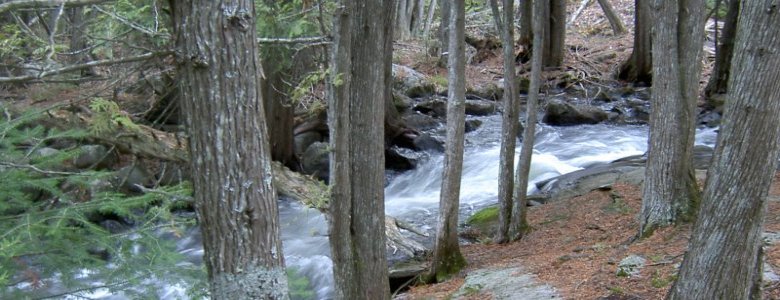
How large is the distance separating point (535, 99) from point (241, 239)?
638 centimetres

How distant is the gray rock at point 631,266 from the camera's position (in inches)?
247

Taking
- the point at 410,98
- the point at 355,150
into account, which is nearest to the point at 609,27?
the point at 410,98

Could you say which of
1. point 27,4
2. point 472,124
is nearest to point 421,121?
point 472,124

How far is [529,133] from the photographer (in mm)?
9266

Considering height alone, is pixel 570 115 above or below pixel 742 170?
below

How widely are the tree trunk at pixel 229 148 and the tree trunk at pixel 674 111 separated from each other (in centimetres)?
523

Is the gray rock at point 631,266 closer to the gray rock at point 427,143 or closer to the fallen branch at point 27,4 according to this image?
the fallen branch at point 27,4

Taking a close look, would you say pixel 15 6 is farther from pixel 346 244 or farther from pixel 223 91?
pixel 346 244

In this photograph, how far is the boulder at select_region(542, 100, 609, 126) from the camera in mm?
18484

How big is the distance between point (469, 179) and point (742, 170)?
1059cm

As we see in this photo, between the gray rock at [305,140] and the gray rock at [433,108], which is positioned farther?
the gray rock at [433,108]

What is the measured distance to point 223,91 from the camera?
3244 mm

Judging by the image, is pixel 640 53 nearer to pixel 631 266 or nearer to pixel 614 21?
pixel 614 21

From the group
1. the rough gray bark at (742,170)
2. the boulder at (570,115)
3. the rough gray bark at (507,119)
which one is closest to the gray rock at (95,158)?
the rough gray bark at (507,119)
